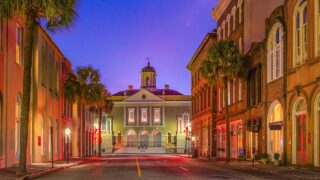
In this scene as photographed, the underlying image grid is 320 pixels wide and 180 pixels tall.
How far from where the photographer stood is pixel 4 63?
29719 mm

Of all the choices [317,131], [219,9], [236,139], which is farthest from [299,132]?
[219,9]

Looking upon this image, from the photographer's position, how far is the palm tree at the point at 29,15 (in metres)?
22.5

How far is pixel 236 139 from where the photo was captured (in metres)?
50.5

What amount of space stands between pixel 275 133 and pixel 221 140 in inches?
823

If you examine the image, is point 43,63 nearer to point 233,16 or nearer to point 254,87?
point 254,87

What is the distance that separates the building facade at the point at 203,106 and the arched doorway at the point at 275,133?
18.0 m

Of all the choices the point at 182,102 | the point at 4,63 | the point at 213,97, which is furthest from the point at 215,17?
the point at 182,102

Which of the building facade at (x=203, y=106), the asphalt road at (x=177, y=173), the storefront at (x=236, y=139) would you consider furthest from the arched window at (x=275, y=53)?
the building facade at (x=203, y=106)

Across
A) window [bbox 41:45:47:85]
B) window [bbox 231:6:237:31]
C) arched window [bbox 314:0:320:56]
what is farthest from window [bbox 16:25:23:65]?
window [bbox 231:6:237:31]

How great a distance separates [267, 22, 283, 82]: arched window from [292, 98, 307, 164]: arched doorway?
12.3ft

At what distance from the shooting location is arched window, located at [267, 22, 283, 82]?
117 ft

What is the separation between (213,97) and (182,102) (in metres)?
49.4

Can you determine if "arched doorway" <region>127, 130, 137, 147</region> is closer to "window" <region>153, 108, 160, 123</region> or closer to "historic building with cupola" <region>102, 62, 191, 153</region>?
"historic building with cupola" <region>102, 62, 191, 153</region>

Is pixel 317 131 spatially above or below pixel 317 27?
below
